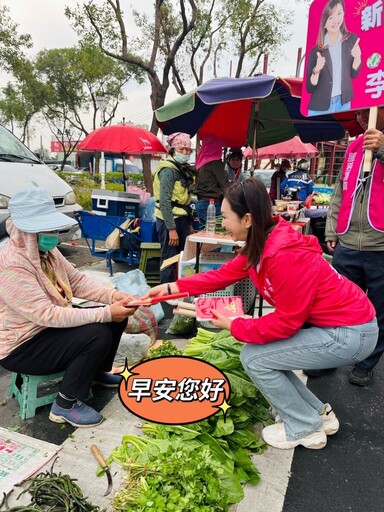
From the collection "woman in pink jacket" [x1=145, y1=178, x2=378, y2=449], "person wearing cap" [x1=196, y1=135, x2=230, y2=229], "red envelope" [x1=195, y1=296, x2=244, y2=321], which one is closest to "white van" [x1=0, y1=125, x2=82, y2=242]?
"person wearing cap" [x1=196, y1=135, x2=230, y2=229]

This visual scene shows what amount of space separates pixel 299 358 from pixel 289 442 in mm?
553

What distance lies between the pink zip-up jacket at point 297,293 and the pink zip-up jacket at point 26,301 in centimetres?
93

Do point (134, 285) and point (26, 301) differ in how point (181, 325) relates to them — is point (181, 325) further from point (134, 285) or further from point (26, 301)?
point (26, 301)

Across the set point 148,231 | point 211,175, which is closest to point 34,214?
point 211,175

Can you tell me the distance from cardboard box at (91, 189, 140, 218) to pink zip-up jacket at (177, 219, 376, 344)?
369 cm

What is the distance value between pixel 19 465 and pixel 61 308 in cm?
81

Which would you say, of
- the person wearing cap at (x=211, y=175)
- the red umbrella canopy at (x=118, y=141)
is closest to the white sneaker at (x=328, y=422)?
the person wearing cap at (x=211, y=175)

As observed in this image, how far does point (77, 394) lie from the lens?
2260mm

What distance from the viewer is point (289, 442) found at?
218 cm

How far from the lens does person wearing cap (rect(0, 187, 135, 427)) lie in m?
2.09

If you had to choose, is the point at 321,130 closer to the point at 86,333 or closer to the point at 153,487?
the point at 86,333

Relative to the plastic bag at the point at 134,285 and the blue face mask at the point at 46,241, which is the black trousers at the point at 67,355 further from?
the plastic bag at the point at 134,285

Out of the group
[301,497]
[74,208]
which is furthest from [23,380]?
[74,208]

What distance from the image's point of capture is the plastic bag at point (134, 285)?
13.0 feet
